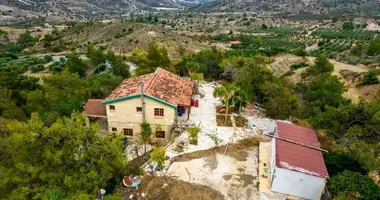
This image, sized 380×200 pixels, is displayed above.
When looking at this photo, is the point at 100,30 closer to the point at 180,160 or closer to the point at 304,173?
the point at 180,160

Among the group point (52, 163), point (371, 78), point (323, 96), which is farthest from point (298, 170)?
point (371, 78)

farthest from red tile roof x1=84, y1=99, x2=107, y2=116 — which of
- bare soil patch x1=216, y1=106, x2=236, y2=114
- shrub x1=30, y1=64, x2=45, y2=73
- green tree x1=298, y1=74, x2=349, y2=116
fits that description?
shrub x1=30, y1=64, x2=45, y2=73

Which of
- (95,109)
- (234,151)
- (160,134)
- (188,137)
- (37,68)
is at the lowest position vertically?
(37,68)

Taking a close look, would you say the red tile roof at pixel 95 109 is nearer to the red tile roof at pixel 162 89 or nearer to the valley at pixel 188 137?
the valley at pixel 188 137

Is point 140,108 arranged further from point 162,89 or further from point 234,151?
point 234,151

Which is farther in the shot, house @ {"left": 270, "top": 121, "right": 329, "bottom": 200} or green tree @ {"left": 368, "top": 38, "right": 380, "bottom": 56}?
green tree @ {"left": 368, "top": 38, "right": 380, "bottom": 56}

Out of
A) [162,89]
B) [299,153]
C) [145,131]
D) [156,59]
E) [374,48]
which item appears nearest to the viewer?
[299,153]

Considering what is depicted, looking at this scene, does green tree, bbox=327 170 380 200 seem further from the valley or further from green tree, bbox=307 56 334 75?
green tree, bbox=307 56 334 75
